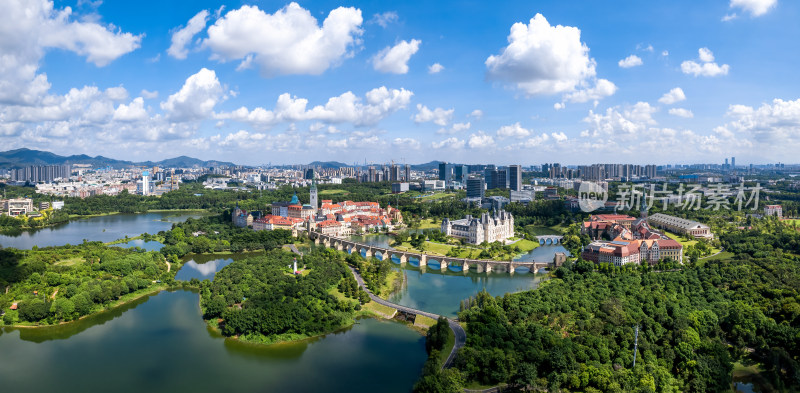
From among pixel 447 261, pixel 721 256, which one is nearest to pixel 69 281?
pixel 447 261

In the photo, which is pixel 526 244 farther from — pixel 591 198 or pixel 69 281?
pixel 69 281

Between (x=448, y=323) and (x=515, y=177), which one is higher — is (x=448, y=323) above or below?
below

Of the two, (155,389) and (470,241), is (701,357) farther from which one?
(470,241)

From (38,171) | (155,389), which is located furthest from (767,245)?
(38,171)

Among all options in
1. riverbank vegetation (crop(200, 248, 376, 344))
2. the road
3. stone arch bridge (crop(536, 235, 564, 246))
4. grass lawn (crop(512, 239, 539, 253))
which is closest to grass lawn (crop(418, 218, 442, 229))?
grass lawn (crop(512, 239, 539, 253))

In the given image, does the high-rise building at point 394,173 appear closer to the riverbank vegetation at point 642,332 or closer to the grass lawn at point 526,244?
the grass lawn at point 526,244

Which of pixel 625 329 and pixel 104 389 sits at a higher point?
pixel 625 329

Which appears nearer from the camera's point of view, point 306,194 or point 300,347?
point 300,347
